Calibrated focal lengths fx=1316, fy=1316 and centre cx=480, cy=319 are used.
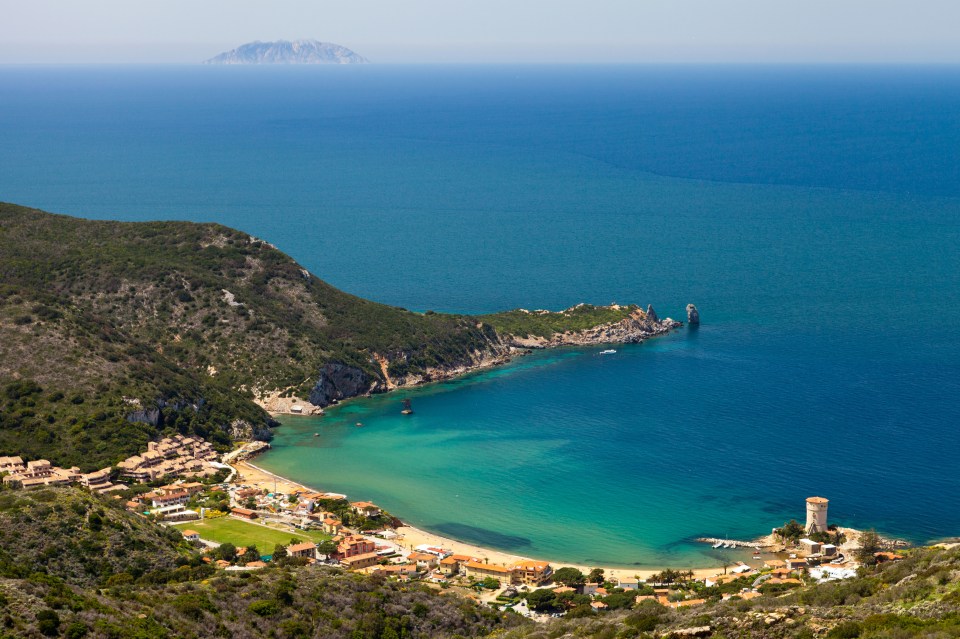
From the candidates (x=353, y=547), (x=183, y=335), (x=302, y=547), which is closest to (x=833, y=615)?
(x=353, y=547)

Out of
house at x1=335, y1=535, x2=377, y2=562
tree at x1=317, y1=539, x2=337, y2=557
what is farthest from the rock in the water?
tree at x1=317, y1=539, x2=337, y2=557

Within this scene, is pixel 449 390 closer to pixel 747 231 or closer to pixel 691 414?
pixel 691 414

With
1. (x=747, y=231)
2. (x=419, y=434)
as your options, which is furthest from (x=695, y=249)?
(x=419, y=434)

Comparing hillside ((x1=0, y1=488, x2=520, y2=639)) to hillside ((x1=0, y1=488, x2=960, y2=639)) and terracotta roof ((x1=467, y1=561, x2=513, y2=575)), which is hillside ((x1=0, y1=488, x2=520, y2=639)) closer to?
hillside ((x1=0, y1=488, x2=960, y2=639))

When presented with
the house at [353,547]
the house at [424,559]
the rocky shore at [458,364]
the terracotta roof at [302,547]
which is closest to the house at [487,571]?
the house at [424,559]

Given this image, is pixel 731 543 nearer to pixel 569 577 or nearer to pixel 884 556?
pixel 884 556
